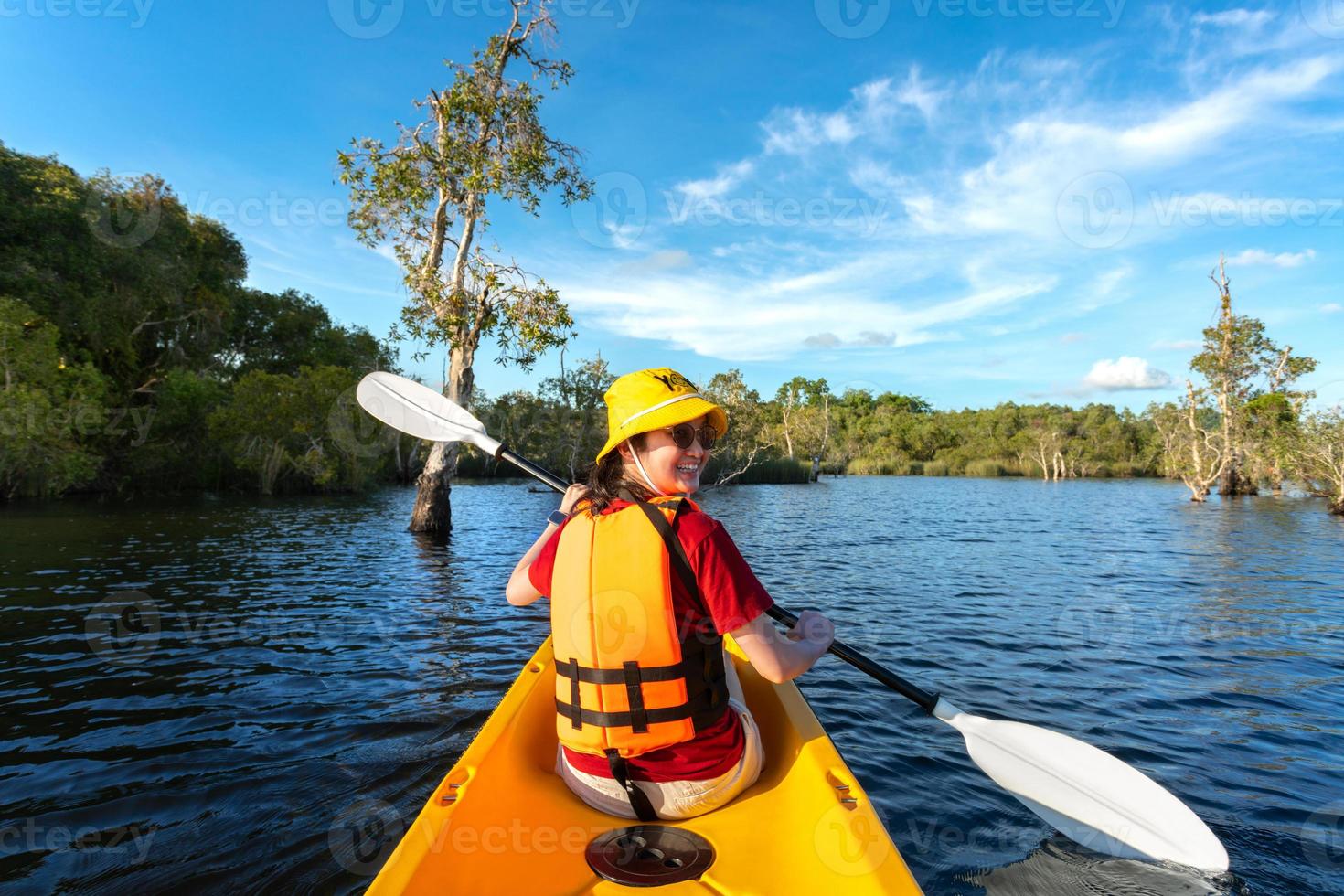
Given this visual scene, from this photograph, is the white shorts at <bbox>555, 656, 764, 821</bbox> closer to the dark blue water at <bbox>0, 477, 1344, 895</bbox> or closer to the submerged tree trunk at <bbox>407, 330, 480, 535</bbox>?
the dark blue water at <bbox>0, 477, 1344, 895</bbox>

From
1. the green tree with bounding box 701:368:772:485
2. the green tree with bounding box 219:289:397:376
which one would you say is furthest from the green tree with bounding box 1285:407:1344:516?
the green tree with bounding box 219:289:397:376

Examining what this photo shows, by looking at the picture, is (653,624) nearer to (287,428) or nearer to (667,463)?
(667,463)

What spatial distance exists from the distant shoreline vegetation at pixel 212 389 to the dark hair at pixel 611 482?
20.6 meters

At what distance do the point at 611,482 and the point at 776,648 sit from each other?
0.83 meters

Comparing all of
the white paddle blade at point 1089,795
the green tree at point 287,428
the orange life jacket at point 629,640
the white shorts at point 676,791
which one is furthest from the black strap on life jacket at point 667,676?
the green tree at point 287,428

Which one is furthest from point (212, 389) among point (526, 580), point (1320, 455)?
point (1320, 455)

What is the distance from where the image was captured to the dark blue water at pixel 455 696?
10.7 ft

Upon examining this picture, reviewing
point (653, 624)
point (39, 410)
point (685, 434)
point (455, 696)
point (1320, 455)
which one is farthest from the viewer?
point (1320, 455)

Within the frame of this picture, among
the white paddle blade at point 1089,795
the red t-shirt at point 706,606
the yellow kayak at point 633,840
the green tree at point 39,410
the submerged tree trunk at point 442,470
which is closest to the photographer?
the yellow kayak at point 633,840

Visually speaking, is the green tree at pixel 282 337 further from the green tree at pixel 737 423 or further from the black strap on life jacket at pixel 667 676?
the black strap on life jacket at pixel 667 676

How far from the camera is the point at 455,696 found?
5.39m

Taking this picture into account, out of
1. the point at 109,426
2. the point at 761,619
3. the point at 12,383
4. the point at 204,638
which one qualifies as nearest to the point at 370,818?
the point at 761,619

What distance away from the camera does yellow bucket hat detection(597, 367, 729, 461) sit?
2268 millimetres

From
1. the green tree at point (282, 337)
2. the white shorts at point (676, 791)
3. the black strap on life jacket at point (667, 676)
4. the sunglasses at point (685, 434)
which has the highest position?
the green tree at point (282, 337)
